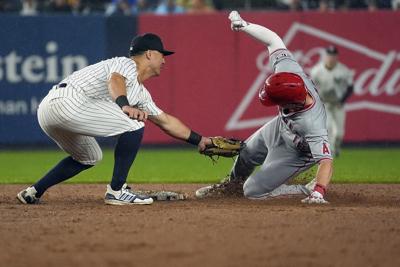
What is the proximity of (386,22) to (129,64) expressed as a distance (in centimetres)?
978

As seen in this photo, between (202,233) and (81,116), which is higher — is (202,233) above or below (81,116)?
below

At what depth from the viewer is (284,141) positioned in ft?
29.2

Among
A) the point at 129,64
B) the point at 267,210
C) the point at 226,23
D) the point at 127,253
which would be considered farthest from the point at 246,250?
the point at 226,23

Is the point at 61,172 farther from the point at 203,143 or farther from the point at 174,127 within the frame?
the point at 203,143

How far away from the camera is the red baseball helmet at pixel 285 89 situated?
819 cm

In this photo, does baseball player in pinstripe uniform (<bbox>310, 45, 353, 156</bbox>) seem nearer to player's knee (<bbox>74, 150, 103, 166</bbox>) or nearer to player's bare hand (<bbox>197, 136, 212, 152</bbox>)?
player's bare hand (<bbox>197, 136, 212, 152</bbox>)

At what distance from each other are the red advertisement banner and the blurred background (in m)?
0.02

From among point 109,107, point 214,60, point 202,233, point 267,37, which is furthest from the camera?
point 214,60

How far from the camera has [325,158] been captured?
827cm

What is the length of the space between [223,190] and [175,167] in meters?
4.20

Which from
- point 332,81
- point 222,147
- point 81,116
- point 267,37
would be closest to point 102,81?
point 81,116

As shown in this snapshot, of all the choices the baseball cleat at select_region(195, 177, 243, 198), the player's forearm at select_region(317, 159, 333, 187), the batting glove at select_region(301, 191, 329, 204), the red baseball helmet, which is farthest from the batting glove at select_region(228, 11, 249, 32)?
the batting glove at select_region(301, 191, 329, 204)

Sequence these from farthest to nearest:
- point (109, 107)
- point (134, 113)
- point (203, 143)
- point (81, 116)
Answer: point (203, 143)
point (109, 107)
point (81, 116)
point (134, 113)

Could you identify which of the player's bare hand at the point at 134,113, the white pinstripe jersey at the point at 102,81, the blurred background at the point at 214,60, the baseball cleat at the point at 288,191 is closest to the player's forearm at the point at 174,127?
the white pinstripe jersey at the point at 102,81
